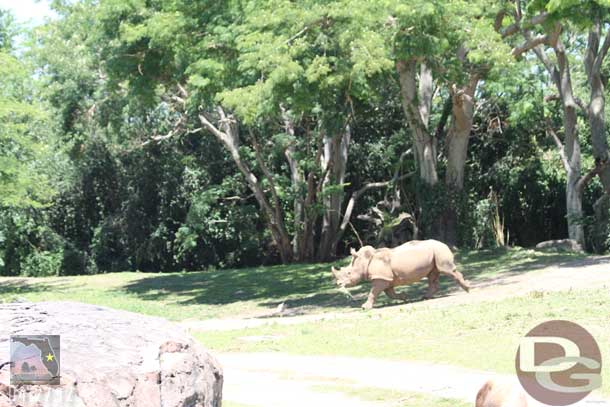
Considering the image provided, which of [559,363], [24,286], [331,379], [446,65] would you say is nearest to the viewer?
[559,363]

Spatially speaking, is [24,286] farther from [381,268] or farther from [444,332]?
[444,332]

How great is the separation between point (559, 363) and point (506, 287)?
8279mm

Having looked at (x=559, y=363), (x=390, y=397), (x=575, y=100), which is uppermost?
(x=575, y=100)

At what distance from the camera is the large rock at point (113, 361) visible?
586 cm

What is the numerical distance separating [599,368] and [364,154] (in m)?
22.8

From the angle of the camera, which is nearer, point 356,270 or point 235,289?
point 356,270

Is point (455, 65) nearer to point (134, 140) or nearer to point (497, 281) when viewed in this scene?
point (497, 281)

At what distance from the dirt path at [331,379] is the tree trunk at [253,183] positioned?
17531 millimetres

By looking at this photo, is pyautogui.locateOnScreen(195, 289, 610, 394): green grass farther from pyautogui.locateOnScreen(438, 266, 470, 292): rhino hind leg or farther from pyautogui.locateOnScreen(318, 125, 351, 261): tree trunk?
pyautogui.locateOnScreen(318, 125, 351, 261): tree trunk

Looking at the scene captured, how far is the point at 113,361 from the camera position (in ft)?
20.5

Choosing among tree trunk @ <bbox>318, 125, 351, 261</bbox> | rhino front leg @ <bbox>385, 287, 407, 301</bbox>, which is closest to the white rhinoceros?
rhino front leg @ <bbox>385, 287, 407, 301</bbox>

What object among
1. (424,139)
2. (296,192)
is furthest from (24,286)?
(424,139)

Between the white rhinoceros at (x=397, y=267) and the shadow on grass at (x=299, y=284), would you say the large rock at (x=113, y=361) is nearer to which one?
the white rhinoceros at (x=397, y=267)

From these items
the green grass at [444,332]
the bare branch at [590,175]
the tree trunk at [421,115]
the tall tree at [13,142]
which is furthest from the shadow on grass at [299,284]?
the tall tree at [13,142]
